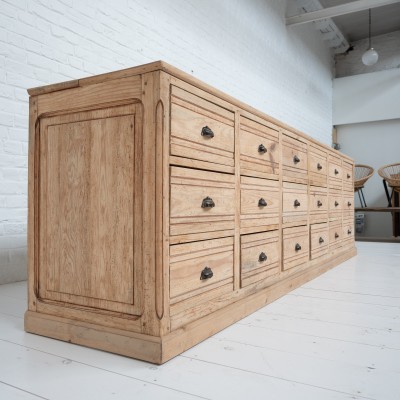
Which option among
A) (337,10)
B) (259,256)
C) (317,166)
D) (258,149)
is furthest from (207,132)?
(337,10)

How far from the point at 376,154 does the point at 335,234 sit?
5.38 meters

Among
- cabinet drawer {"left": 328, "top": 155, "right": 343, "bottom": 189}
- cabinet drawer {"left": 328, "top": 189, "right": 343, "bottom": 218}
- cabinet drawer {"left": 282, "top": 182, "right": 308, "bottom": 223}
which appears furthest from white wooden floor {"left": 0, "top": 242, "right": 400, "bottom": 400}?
cabinet drawer {"left": 328, "top": 155, "right": 343, "bottom": 189}

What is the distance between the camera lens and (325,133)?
8.13 m

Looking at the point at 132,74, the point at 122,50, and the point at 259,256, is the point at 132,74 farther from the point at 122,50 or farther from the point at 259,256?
the point at 122,50

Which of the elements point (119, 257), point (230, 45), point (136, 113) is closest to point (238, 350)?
point (119, 257)

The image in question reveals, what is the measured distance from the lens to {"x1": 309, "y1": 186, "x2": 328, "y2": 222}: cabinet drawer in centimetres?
288

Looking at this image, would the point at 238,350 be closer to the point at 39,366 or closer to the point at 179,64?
the point at 39,366

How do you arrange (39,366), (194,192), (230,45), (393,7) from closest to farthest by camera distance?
1. (39,366)
2. (194,192)
3. (230,45)
4. (393,7)

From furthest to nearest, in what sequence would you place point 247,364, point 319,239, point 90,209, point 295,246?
point 319,239 < point 295,246 < point 90,209 < point 247,364

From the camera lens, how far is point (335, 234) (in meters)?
3.41

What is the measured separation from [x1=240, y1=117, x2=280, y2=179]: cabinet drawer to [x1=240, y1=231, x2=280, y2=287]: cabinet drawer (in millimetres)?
316

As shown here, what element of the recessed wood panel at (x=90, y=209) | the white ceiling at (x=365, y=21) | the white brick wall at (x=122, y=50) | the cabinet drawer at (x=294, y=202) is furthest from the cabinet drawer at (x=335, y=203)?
the white ceiling at (x=365, y=21)

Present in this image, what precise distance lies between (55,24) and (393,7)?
21.2ft

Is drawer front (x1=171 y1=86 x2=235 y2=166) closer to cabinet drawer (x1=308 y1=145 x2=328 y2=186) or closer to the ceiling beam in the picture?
cabinet drawer (x1=308 y1=145 x2=328 y2=186)
